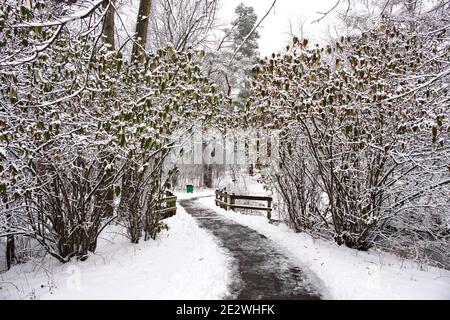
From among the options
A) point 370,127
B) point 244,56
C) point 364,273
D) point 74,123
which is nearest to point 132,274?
point 74,123

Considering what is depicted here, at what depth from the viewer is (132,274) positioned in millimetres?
5969

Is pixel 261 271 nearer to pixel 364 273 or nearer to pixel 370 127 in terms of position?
pixel 364 273

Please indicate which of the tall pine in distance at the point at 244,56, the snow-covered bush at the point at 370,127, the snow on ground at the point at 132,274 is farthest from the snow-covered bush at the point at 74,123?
the tall pine in distance at the point at 244,56

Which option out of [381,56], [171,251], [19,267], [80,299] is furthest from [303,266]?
[19,267]

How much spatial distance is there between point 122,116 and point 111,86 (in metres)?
1.10

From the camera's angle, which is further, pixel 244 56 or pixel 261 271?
pixel 244 56

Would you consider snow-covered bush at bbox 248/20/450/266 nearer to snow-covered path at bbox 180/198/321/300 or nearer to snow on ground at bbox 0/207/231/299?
snow-covered path at bbox 180/198/321/300

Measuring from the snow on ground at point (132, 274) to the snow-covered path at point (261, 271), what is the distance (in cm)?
32

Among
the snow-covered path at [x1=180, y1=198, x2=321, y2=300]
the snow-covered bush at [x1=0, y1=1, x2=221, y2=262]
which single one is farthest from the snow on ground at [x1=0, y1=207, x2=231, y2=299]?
the snow-covered bush at [x1=0, y1=1, x2=221, y2=262]

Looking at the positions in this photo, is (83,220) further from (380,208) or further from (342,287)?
(380,208)

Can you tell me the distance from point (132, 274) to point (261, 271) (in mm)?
2645

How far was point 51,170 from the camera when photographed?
664 centimetres

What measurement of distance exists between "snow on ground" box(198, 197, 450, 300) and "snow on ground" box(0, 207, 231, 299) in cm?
194

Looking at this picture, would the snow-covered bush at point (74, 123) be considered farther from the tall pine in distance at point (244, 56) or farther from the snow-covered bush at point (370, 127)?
the tall pine in distance at point (244, 56)
